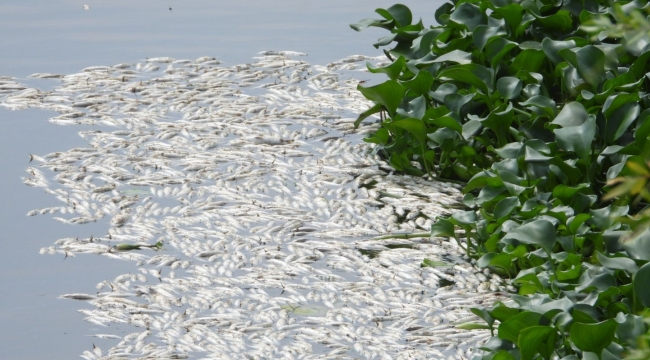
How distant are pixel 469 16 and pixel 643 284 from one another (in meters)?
3.02

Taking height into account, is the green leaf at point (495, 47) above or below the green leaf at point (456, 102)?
above

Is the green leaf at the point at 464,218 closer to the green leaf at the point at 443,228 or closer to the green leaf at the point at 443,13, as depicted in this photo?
A: the green leaf at the point at 443,228

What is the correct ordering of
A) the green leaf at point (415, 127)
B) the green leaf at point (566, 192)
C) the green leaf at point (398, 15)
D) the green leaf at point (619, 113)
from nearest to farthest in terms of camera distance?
the green leaf at point (566, 192) < the green leaf at point (619, 113) < the green leaf at point (415, 127) < the green leaf at point (398, 15)

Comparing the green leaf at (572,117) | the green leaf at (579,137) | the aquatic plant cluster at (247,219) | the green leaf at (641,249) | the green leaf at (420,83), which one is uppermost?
the green leaf at (420,83)

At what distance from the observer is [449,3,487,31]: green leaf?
5746 millimetres

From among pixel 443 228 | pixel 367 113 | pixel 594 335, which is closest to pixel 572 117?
pixel 443 228

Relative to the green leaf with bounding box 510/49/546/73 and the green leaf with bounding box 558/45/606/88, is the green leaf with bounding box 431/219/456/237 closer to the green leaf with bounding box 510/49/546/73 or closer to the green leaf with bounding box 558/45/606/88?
the green leaf with bounding box 558/45/606/88

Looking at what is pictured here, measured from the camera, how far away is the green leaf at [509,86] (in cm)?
513

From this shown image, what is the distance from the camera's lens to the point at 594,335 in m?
2.93

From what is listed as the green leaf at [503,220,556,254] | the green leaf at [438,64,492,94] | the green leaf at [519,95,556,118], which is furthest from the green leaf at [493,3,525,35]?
the green leaf at [503,220,556,254]

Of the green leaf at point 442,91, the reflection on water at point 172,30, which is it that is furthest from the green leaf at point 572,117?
the reflection on water at point 172,30

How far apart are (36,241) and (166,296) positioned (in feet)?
3.41

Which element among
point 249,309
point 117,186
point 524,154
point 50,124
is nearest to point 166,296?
point 249,309

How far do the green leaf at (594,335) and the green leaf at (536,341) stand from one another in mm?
112
